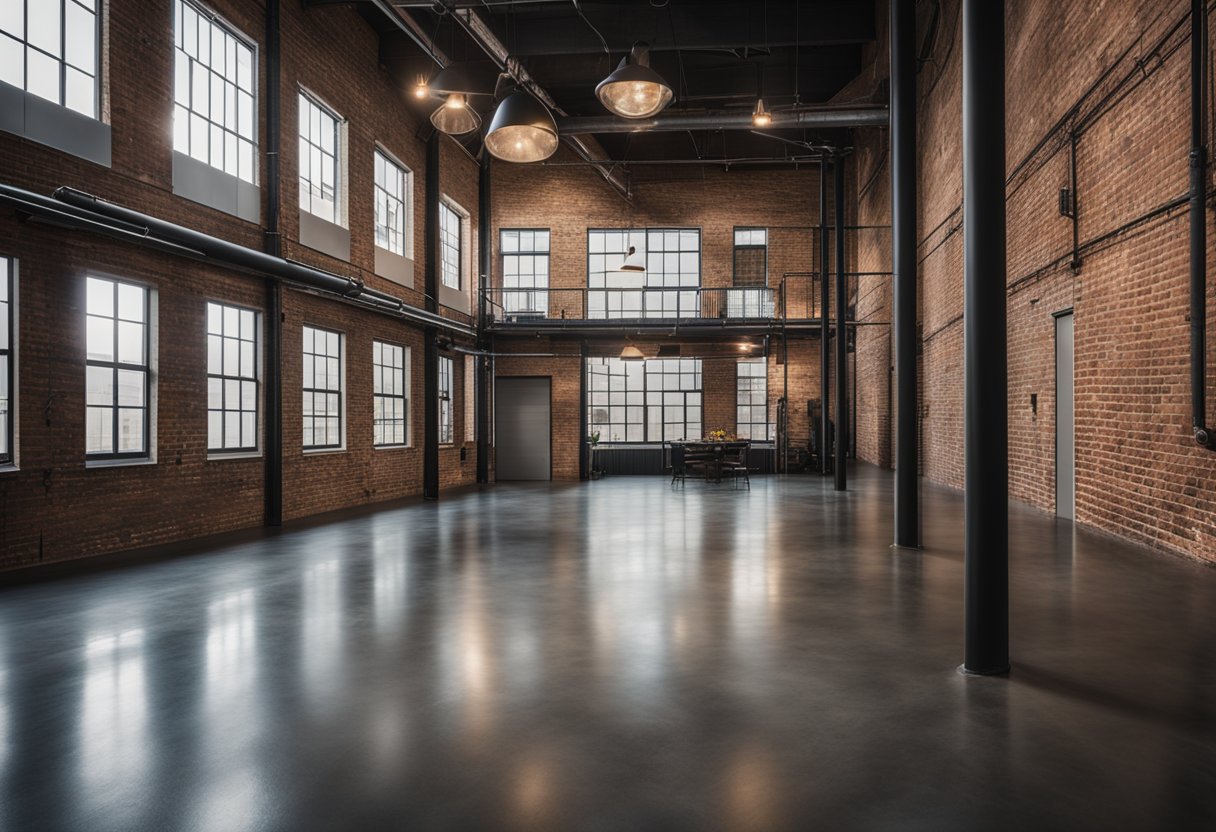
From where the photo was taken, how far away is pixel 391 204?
505 inches

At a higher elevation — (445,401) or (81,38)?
(81,38)

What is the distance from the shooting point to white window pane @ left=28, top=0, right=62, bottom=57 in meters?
6.55

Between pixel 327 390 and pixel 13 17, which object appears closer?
pixel 13 17

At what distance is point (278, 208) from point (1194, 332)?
9.36m

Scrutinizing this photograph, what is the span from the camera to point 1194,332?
18.6 ft

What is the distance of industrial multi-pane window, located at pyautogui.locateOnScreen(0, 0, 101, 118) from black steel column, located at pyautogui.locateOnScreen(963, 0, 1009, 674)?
7244 millimetres

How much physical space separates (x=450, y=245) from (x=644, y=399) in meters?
6.14

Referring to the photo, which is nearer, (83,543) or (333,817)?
(333,817)

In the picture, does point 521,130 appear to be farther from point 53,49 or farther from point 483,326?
point 483,326

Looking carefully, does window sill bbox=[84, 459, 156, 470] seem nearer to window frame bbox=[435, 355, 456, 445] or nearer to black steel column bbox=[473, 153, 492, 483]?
window frame bbox=[435, 355, 456, 445]

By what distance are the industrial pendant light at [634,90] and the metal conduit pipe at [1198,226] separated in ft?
12.5

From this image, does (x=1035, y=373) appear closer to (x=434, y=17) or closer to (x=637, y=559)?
(x=637, y=559)

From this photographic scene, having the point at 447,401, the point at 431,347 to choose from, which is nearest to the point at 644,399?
the point at 447,401

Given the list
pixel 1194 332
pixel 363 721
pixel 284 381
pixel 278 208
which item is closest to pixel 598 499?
pixel 284 381
